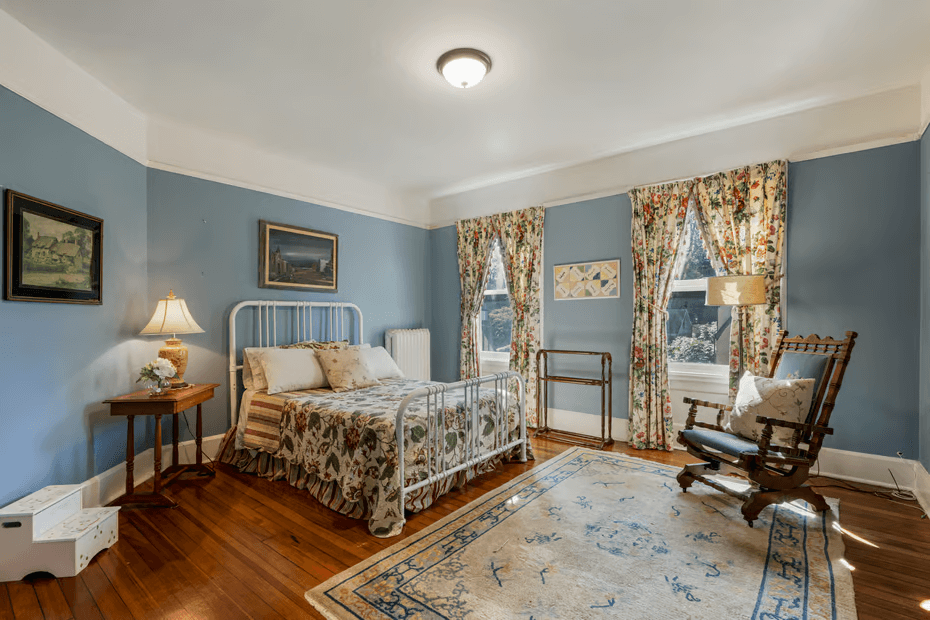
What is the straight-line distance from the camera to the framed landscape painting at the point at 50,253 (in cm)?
230

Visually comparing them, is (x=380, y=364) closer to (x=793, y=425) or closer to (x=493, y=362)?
(x=493, y=362)

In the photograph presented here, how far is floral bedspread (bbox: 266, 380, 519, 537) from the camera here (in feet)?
8.39

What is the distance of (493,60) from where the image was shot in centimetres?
267

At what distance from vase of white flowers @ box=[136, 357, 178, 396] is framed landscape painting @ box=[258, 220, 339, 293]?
51.6 inches

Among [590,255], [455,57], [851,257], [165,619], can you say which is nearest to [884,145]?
[851,257]

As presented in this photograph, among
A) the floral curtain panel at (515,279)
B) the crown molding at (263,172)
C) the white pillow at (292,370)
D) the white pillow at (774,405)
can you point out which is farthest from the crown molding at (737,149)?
the white pillow at (292,370)

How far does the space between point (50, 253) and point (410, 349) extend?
135 inches

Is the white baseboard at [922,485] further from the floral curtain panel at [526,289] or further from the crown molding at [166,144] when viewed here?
the crown molding at [166,144]

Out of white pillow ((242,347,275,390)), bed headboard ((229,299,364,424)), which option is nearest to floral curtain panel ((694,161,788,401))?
bed headboard ((229,299,364,424))

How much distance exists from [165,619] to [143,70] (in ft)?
10.1

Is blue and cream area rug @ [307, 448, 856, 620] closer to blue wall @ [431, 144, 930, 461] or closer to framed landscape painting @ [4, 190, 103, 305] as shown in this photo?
blue wall @ [431, 144, 930, 461]

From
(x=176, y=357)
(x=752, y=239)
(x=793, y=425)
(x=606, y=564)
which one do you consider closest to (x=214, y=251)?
(x=176, y=357)

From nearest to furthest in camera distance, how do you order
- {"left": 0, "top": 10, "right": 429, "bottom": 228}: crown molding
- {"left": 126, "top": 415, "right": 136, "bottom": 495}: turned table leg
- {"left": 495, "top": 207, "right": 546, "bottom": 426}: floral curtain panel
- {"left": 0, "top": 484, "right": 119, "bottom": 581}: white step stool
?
{"left": 0, "top": 484, "right": 119, "bottom": 581}: white step stool → {"left": 0, "top": 10, "right": 429, "bottom": 228}: crown molding → {"left": 126, "top": 415, "right": 136, "bottom": 495}: turned table leg → {"left": 495, "top": 207, "right": 546, "bottom": 426}: floral curtain panel

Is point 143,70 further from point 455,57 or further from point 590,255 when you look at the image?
point 590,255
